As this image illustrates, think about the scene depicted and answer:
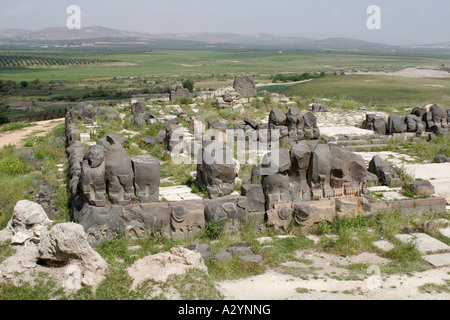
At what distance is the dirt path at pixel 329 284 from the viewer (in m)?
6.33

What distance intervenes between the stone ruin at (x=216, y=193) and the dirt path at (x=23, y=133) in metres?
8.92

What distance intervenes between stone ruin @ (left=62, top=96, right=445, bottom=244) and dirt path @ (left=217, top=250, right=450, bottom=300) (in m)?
1.74

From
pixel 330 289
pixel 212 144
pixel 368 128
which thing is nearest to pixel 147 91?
pixel 368 128

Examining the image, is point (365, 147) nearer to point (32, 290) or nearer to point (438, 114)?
point (438, 114)

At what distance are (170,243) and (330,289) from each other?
3.20 metres

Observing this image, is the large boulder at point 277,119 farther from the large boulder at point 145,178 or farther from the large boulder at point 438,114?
the large boulder at point 145,178

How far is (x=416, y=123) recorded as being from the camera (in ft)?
58.5

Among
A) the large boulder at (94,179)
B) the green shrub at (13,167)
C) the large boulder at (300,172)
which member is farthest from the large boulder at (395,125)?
the green shrub at (13,167)

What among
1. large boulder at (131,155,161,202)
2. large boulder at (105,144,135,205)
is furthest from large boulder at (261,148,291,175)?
large boulder at (105,144,135,205)

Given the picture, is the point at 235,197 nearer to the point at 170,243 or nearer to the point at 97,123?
the point at 170,243

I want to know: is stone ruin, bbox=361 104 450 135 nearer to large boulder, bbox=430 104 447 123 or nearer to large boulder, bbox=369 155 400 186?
large boulder, bbox=430 104 447 123

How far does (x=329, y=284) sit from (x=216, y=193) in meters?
→ 3.98

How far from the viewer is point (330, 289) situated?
A: 6641 mm

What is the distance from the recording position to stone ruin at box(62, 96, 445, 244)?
8.70 m
